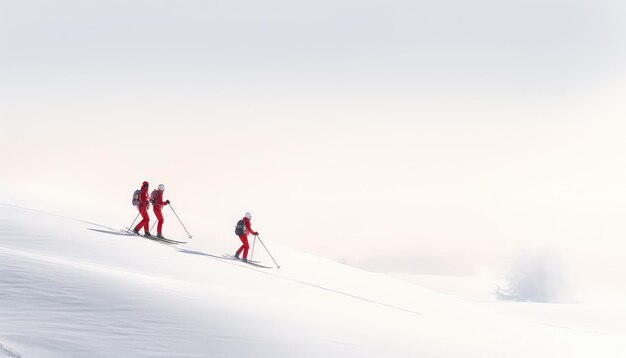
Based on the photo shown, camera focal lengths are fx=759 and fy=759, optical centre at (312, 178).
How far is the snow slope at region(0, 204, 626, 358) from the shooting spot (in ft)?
28.1

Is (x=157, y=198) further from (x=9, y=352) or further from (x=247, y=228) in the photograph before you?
(x=9, y=352)

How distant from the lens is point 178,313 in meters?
9.82

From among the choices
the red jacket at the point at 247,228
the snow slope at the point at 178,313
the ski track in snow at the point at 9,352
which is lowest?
the ski track in snow at the point at 9,352

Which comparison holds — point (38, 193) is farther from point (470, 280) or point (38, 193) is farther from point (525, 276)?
point (470, 280)

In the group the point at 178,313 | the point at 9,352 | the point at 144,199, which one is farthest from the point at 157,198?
the point at 9,352

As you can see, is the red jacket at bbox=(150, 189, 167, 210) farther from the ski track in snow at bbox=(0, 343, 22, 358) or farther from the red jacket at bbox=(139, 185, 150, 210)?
the ski track in snow at bbox=(0, 343, 22, 358)

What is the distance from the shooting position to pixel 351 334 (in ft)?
36.8

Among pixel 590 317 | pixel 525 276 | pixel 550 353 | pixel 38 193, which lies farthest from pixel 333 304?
pixel 525 276

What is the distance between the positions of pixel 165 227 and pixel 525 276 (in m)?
79.7

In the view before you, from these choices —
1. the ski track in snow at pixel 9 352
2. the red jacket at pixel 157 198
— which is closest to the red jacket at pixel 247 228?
the red jacket at pixel 157 198

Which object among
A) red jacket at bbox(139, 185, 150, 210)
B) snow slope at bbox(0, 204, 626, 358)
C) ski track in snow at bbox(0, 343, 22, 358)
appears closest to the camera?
ski track in snow at bbox(0, 343, 22, 358)

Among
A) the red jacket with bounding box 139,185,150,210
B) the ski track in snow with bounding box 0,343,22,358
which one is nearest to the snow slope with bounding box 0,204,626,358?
the ski track in snow with bounding box 0,343,22,358

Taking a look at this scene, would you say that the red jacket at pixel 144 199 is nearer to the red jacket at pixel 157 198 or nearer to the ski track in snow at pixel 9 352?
the red jacket at pixel 157 198

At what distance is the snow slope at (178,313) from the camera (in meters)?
8.57
